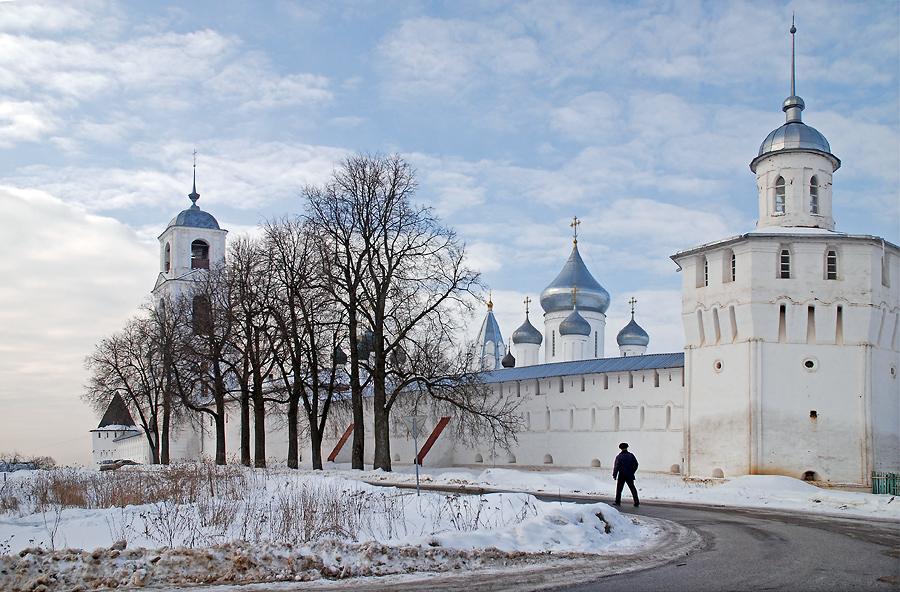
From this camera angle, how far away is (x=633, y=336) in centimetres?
5672

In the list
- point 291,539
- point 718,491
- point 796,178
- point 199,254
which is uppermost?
point 199,254

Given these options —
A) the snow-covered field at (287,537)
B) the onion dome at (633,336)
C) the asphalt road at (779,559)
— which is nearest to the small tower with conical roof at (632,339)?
the onion dome at (633,336)

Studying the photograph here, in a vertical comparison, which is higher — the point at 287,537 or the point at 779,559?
the point at 287,537

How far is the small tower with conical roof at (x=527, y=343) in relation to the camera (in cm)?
5869

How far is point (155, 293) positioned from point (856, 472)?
153ft

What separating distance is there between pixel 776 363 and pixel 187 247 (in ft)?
138

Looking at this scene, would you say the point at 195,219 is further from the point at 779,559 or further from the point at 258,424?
the point at 779,559

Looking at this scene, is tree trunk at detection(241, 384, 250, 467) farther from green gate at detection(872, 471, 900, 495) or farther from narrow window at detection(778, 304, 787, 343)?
green gate at detection(872, 471, 900, 495)

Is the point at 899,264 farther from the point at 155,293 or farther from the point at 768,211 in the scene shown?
the point at 155,293

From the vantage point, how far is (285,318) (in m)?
29.5

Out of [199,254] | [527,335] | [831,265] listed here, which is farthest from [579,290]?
[831,265]

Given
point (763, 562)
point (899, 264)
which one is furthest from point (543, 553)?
point (899, 264)

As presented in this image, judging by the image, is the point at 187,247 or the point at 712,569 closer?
the point at 712,569

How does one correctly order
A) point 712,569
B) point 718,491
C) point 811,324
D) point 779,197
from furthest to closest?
point 779,197 → point 811,324 → point 718,491 → point 712,569
